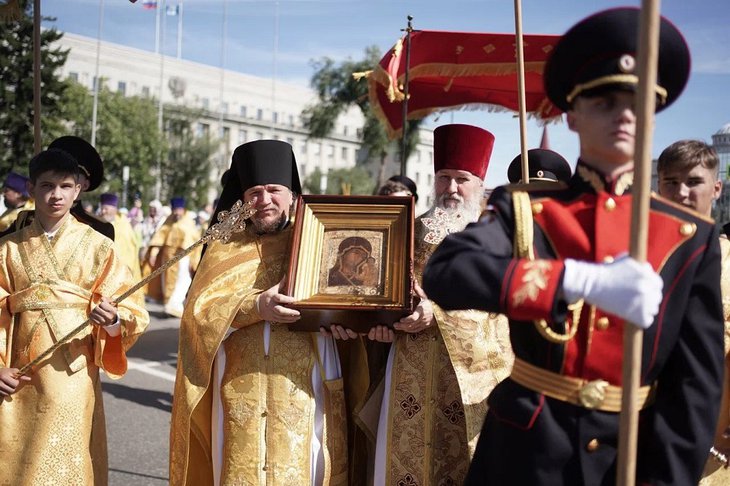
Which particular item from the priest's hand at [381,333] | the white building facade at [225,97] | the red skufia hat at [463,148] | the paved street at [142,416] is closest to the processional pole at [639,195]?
the priest's hand at [381,333]

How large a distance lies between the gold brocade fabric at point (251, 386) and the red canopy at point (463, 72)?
230 centimetres

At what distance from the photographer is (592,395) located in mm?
2225

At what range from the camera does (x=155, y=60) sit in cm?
7562

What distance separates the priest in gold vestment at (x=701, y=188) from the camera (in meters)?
3.39

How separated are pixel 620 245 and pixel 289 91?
8953cm

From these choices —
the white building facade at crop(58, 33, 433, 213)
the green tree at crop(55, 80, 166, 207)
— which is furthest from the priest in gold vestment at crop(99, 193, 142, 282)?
the white building facade at crop(58, 33, 433, 213)

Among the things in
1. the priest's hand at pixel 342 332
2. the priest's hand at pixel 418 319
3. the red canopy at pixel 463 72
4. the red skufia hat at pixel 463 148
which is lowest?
the priest's hand at pixel 342 332

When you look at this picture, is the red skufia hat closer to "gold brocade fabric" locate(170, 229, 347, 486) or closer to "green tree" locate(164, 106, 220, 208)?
"gold brocade fabric" locate(170, 229, 347, 486)

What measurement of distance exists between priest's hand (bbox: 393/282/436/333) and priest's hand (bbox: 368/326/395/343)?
0.07m

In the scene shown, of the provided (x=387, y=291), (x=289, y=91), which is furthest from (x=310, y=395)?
(x=289, y=91)

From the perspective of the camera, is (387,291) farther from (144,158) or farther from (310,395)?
(144,158)

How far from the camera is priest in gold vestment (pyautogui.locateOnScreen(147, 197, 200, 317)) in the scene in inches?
556

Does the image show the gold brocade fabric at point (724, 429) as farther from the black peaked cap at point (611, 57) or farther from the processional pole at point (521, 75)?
the black peaked cap at point (611, 57)

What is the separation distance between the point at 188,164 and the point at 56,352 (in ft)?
181
